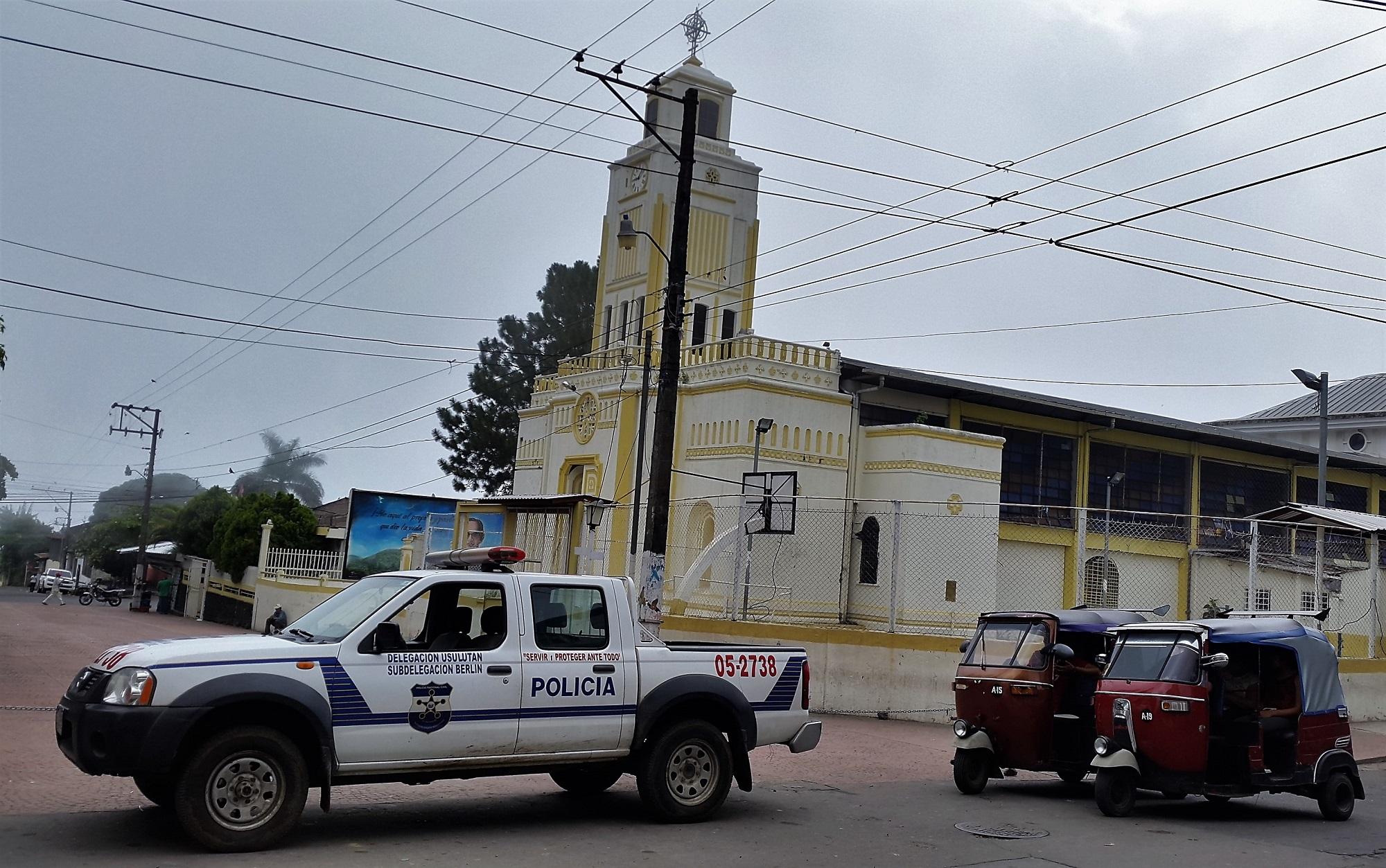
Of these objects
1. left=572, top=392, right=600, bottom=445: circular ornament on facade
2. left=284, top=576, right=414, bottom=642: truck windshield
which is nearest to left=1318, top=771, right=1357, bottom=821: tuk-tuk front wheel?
left=284, top=576, right=414, bottom=642: truck windshield

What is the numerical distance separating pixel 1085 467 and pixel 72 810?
112 ft

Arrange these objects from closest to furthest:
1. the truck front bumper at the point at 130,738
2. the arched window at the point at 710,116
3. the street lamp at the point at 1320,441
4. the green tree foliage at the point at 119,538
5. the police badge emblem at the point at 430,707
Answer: the truck front bumper at the point at 130,738 < the police badge emblem at the point at 430,707 < the street lamp at the point at 1320,441 < the arched window at the point at 710,116 < the green tree foliage at the point at 119,538

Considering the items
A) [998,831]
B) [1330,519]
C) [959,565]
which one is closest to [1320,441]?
[1330,519]

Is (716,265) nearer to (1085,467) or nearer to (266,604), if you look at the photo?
(1085,467)

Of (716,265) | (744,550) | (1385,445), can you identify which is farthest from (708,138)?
(1385,445)

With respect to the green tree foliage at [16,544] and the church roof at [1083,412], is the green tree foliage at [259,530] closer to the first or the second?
the church roof at [1083,412]

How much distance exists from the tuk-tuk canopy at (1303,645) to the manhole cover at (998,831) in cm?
272

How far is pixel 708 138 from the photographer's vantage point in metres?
37.3

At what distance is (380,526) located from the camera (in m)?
36.0

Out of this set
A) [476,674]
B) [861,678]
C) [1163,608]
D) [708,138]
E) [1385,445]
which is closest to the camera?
[476,674]

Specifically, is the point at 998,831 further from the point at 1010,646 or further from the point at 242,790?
the point at 242,790

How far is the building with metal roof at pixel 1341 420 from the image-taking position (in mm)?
56156

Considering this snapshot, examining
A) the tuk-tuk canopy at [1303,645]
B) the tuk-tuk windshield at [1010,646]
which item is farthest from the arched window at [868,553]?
the tuk-tuk canopy at [1303,645]

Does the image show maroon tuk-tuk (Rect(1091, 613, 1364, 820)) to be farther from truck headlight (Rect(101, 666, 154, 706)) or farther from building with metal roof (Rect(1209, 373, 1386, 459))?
building with metal roof (Rect(1209, 373, 1386, 459))
